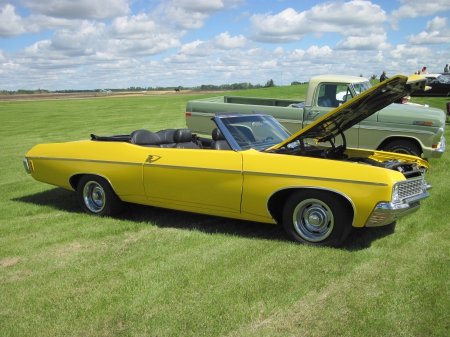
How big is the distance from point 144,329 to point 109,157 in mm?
2993

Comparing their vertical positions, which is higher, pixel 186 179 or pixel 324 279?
pixel 186 179

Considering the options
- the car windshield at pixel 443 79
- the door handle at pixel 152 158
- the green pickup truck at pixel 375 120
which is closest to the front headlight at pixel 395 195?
the door handle at pixel 152 158

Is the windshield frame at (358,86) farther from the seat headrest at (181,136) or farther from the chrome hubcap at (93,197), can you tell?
the chrome hubcap at (93,197)

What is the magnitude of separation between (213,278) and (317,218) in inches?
52.1

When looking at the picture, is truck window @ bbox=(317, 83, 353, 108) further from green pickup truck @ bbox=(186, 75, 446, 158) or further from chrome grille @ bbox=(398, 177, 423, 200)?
chrome grille @ bbox=(398, 177, 423, 200)

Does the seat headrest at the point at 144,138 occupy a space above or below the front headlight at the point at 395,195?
above

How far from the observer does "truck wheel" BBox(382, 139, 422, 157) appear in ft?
27.6

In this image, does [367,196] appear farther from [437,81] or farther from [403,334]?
[437,81]

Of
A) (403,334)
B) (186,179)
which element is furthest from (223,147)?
(403,334)

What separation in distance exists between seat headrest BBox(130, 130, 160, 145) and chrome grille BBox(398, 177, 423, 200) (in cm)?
323

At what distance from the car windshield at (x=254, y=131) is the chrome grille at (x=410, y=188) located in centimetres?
159

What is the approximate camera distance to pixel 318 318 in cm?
330

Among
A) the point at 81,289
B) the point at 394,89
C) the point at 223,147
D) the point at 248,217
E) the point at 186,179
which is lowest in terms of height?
the point at 81,289

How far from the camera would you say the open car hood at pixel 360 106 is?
4.52 meters
